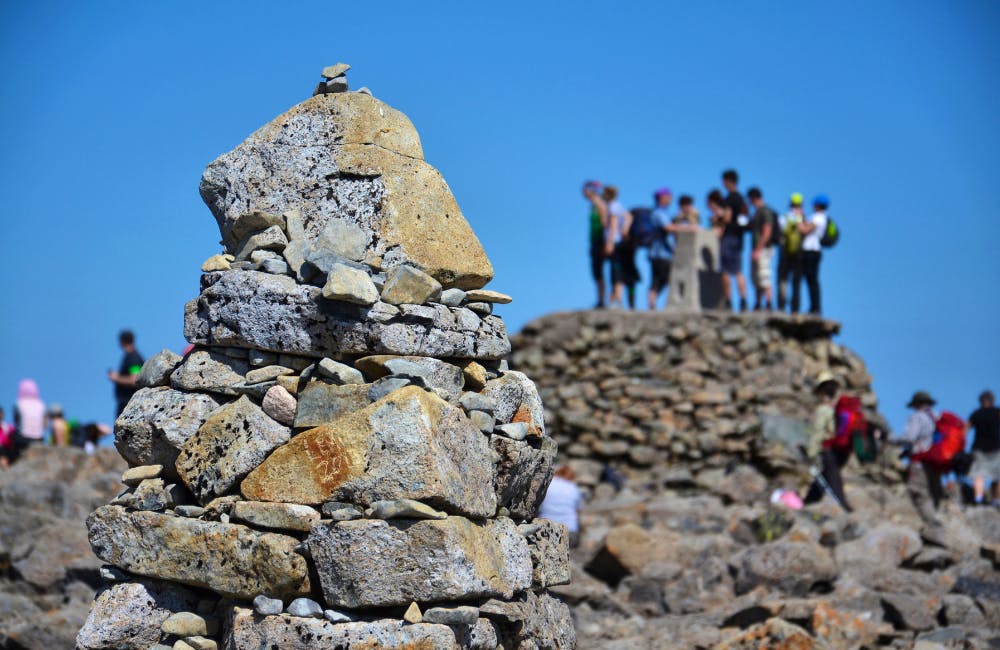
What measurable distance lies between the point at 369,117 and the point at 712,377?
14589 millimetres

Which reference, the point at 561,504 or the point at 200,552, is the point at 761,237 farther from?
the point at 200,552

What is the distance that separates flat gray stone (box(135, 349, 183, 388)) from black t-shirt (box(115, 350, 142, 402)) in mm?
6299

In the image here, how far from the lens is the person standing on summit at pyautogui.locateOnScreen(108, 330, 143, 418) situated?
39.3 ft

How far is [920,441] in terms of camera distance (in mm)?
15609

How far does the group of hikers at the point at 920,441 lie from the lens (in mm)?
14906

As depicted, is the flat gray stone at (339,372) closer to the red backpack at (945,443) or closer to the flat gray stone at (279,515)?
the flat gray stone at (279,515)

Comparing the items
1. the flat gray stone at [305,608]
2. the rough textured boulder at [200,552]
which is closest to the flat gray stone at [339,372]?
the rough textured boulder at [200,552]

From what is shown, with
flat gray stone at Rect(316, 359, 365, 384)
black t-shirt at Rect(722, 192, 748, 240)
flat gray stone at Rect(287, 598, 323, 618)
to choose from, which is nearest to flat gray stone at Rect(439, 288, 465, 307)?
flat gray stone at Rect(316, 359, 365, 384)

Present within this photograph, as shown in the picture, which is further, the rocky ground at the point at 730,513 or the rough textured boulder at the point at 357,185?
the rocky ground at the point at 730,513

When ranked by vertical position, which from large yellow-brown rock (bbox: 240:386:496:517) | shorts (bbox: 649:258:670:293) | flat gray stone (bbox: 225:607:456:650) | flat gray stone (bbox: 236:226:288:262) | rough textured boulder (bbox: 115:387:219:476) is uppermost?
shorts (bbox: 649:258:670:293)

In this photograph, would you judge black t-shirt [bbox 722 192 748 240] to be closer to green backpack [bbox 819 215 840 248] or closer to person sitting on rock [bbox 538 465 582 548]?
green backpack [bbox 819 215 840 248]

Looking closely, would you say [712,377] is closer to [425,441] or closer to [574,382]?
[574,382]

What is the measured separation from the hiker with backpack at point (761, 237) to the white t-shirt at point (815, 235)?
49 centimetres

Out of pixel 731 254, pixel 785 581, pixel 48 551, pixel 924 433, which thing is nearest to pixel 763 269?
pixel 731 254
